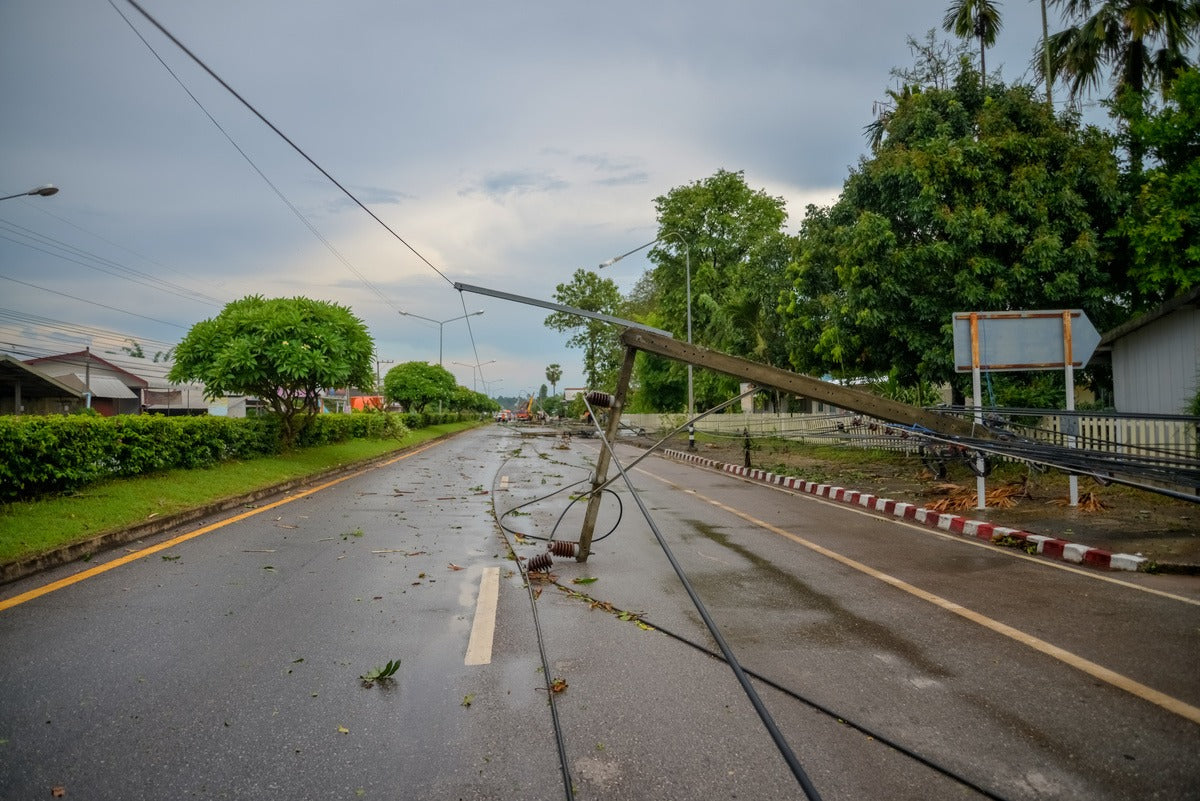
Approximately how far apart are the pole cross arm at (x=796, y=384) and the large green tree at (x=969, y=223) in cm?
985

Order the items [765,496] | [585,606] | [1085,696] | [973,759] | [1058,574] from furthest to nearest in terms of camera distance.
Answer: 1. [765,496]
2. [1058,574]
3. [585,606]
4. [1085,696]
5. [973,759]

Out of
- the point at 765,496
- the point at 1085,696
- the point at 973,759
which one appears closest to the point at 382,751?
the point at 973,759

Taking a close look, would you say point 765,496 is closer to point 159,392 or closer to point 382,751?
point 382,751

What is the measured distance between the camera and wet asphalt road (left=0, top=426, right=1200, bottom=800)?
9.82 feet

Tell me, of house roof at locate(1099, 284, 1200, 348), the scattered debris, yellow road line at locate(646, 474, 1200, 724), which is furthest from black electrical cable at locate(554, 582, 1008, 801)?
house roof at locate(1099, 284, 1200, 348)

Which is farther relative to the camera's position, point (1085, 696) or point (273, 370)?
point (273, 370)

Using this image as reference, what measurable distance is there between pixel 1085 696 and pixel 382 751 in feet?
11.6

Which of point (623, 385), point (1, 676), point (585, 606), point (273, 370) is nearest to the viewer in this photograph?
point (1, 676)

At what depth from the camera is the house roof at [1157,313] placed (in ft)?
40.5

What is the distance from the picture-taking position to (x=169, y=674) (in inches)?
163

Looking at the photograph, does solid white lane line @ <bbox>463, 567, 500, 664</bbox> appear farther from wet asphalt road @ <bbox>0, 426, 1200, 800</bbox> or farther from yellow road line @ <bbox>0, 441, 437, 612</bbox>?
yellow road line @ <bbox>0, 441, 437, 612</bbox>

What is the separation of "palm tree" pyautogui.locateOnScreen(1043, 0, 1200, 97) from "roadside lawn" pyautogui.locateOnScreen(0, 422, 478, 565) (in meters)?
24.9

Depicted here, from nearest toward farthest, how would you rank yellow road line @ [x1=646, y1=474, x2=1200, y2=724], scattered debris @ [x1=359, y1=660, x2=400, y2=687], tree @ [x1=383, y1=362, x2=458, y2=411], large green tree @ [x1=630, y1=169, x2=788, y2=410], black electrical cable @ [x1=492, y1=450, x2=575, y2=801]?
1. black electrical cable @ [x1=492, y1=450, x2=575, y2=801]
2. yellow road line @ [x1=646, y1=474, x2=1200, y2=724]
3. scattered debris @ [x1=359, y1=660, x2=400, y2=687]
4. large green tree @ [x1=630, y1=169, x2=788, y2=410]
5. tree @ [x1=383, y1=362, x2=458, y2=411]

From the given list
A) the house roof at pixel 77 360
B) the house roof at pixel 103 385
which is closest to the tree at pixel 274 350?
the house roof at pixel 103 385
